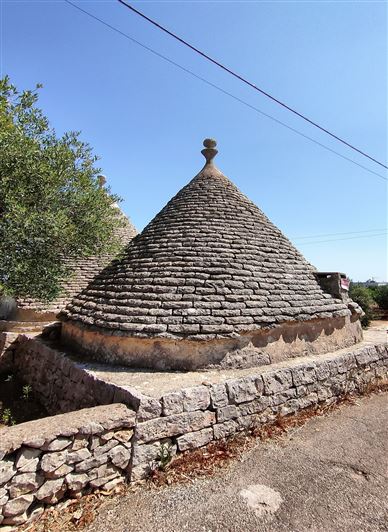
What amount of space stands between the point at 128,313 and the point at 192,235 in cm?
225

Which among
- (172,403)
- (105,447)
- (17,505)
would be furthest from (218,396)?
(17,505)

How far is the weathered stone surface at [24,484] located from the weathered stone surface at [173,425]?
1085 millimetres

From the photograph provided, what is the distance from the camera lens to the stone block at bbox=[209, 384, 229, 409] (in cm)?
431

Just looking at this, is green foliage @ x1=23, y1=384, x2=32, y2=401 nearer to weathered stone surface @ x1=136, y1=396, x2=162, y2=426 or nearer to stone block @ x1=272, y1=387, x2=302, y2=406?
Answer: weathered stone surface @ x1=136, y1=396, x2=162, y2=426

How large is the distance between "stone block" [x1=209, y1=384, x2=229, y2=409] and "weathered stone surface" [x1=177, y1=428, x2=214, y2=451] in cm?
34

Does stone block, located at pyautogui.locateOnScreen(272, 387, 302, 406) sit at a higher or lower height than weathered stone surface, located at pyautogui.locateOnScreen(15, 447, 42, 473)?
higher

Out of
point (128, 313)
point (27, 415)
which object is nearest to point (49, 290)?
point (128, 313)

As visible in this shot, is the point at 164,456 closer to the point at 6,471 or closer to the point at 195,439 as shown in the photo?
the point at 195,439

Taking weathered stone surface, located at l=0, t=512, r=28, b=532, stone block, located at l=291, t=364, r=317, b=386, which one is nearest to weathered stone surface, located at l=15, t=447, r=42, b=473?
weathered stone surface, located at l=0, t=512, r=28, b=532

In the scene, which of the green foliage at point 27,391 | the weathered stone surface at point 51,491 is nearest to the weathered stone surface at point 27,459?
the weathered stone surface at point 51,491

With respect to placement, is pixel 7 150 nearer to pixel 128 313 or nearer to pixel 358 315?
pixel 128 313

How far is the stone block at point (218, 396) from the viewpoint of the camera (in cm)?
431

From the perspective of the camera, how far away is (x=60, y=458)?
3189 millimetres

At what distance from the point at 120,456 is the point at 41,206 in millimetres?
4571
